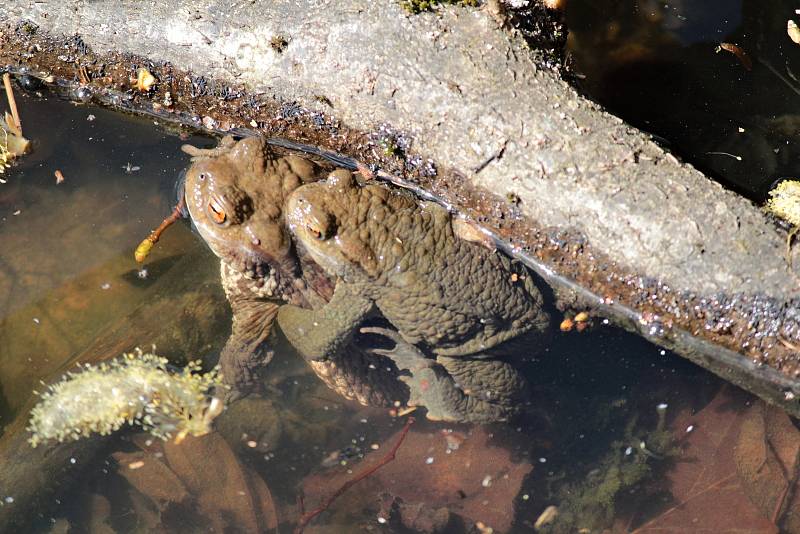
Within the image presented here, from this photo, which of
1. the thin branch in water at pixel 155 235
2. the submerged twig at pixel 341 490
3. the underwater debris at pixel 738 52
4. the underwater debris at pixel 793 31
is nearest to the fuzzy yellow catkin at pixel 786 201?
the underwater debris at pixel 738 52

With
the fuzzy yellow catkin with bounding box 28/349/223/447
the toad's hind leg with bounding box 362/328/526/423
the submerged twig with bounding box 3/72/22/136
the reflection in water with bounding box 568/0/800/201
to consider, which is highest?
the reflection in water with bounding box 568/0/800/201

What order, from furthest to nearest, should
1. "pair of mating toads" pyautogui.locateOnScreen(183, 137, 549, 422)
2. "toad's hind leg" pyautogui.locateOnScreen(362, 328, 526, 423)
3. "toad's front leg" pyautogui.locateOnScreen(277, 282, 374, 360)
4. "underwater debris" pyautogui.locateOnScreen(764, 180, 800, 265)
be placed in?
"toad's hind leg" pyautogui.locateOnScreen(362, 328, 526, 423) < "toad's front leg" pyautogui.locateOnScreen(277, 282, 374, 360) < "pair of mating toads" pyautogui.locateOnScreen(183, 137, 549, 422) < "underwater debris" pyautogui.locateOnScreen(764, 180, 800, 265)

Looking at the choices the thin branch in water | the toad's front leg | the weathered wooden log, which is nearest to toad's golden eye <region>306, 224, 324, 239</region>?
the toad's front leg

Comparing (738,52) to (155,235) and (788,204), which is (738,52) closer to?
(788,204)

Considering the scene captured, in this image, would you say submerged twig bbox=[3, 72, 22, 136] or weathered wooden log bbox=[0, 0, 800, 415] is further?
submerged twig bbox=[3, 72, 22, 136]

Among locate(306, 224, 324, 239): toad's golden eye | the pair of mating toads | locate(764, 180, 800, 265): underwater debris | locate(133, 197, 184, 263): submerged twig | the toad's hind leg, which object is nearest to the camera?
locate(764, 180, 800, 265): underwater debris

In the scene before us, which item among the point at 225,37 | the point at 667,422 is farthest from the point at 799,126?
the point at 225,37

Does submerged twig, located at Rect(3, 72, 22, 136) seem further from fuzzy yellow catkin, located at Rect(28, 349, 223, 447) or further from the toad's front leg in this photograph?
the toad's front leg

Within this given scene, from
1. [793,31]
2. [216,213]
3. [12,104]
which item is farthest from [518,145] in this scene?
[12,104]
